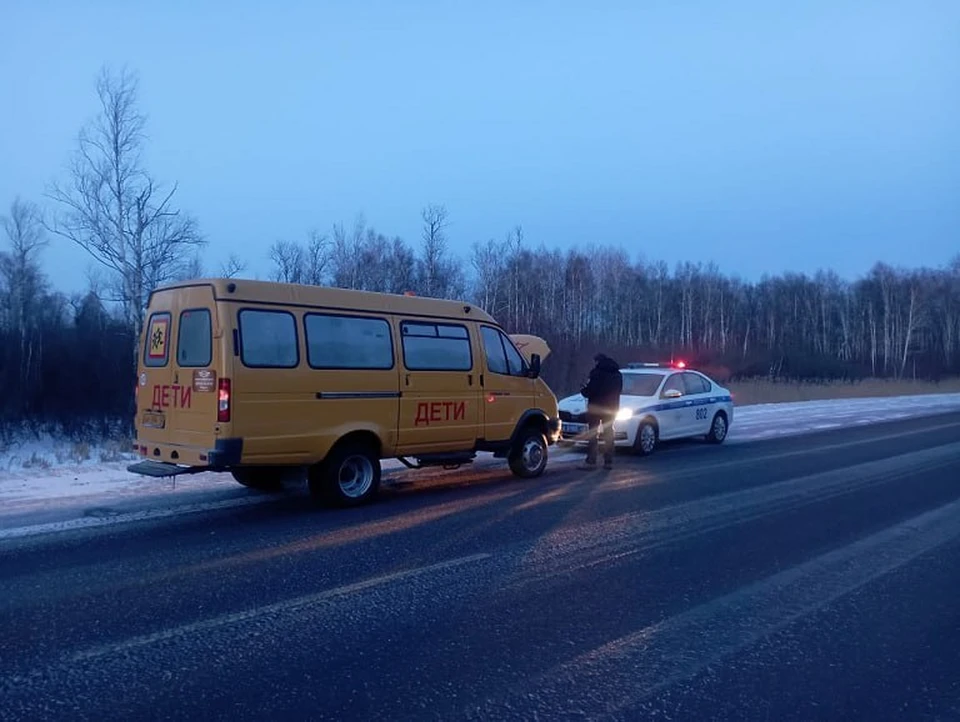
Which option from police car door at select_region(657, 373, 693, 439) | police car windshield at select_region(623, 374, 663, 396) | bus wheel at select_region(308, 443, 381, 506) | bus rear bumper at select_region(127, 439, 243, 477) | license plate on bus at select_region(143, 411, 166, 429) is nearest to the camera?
bus rear bumper at select_region(127, 439, 243, 477)

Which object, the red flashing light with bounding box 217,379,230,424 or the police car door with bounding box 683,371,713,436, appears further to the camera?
the police car door with bounding box 683,371,713,436

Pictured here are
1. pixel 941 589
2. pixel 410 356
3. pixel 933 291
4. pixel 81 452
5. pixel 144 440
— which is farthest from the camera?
pixel 933 291

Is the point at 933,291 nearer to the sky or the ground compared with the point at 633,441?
nearer to the sky

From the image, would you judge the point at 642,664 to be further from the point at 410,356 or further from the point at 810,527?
the point at 410,356

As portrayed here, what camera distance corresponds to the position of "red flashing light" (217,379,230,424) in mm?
9148

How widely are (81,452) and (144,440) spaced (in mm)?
5489

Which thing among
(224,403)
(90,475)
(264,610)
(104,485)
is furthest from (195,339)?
(264,610)

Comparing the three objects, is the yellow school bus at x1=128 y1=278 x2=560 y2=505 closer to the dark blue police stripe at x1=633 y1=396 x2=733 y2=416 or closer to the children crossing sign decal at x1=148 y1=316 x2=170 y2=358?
the children crossing sign decal at x1=148 y1=316 x2=170 y2=358

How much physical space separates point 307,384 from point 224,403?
3.31ft

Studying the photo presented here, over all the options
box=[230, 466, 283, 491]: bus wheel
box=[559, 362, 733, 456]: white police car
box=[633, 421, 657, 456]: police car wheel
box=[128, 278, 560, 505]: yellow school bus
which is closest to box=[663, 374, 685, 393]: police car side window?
box=[559, 362, 733, 456]: white police car

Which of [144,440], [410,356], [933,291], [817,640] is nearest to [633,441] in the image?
[410,356]

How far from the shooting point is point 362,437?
10.6 metres

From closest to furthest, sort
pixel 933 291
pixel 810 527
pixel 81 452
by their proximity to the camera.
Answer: pixel 810 527, pixel 81 452, pixel 933 291

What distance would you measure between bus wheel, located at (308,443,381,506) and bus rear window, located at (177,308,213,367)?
5.93ft
